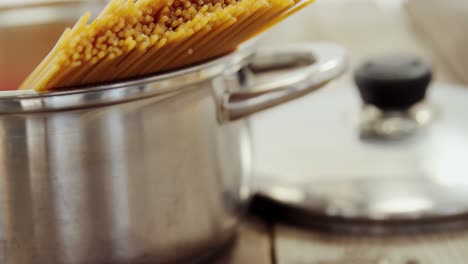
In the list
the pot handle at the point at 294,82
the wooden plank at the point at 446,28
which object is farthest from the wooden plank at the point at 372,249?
the wooden plank at the point at 446,28

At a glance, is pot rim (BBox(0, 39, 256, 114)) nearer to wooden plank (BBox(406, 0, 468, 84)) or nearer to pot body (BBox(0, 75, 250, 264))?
pot body (BBox(0, 75, 250, 264))

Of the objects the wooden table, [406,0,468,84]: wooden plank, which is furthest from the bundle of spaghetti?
[406,0,468,84]: wooden plank

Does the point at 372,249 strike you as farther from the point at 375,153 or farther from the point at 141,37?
the point at 141,37

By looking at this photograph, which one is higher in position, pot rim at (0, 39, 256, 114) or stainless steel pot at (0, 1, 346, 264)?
pot rim at (0, 39, 256, 114)

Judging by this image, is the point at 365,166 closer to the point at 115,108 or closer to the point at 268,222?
the point at 268,222

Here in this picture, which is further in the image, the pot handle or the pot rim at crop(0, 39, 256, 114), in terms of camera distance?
the pot handle

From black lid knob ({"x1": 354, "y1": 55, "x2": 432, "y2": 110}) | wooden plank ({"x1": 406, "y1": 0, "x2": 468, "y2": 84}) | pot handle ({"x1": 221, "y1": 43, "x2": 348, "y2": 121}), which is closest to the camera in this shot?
pot handle ({"x1": 221, "y1": 43, "x2": 348, "y2": 121})

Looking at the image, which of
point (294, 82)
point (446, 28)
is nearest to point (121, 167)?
point (294, 82)
